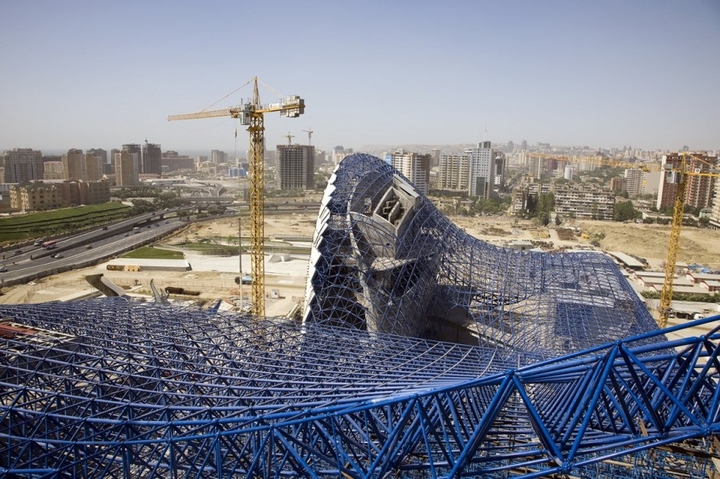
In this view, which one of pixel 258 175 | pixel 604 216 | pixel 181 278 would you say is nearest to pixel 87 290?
pixel 181 278

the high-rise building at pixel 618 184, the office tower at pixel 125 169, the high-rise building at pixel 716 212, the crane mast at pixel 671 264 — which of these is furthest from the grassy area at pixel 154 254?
the high-rise building at pixel 618 184

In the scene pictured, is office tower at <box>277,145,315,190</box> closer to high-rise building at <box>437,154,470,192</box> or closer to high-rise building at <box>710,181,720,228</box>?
high-rise building at <box>437,154,470,192</box>

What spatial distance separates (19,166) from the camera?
8162 centimetres

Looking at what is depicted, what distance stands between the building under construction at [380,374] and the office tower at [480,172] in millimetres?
69653

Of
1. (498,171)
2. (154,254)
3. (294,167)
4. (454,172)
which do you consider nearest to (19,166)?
(294,167)

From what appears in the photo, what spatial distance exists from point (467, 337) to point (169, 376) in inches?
589

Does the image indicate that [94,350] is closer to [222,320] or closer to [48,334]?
[48,334]

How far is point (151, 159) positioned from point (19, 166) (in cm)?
4905

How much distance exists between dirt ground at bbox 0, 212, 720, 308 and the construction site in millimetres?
8980

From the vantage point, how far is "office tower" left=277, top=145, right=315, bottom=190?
105 m

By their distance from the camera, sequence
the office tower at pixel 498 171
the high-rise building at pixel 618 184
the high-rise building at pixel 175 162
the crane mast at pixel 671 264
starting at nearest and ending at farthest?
the crane mast at pixel 671 264 → the high-rise building at pixel 618 184 → the office tower at pixel 498 171 → the high-rise building at pixel 175 162

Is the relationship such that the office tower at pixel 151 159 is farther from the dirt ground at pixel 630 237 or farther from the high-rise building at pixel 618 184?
the high-rise building at pixel 618 184

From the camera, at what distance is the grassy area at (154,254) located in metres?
46.0

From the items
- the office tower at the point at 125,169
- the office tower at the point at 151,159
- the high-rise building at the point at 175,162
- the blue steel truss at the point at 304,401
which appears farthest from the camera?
Answer: the high-rise building at the point at 175,162
